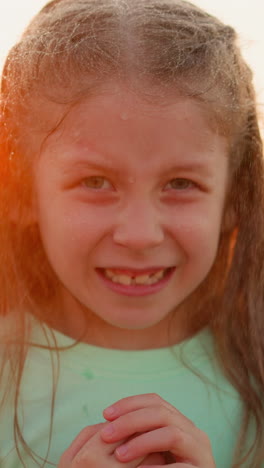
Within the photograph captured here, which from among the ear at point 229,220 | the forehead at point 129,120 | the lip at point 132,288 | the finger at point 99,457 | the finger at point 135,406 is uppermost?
the forehead at point 129,120

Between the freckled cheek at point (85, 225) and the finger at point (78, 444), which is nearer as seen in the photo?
the finger at point (78, 444)

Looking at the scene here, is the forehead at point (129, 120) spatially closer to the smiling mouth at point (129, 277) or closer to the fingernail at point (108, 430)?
the smiling mouth at point (129, 277)

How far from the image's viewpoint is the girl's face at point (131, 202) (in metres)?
1.62

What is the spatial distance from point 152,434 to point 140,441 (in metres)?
0.03

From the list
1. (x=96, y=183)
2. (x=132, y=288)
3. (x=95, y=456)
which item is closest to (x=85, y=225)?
(x=96, y=183)

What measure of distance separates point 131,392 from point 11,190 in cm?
68

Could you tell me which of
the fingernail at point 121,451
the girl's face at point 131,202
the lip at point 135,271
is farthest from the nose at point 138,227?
the fingernail at point 121,451

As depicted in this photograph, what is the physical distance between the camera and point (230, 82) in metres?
1.83

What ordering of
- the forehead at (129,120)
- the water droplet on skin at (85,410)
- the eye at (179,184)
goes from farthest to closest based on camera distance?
the water droplet on skin at (85,410)
the eye at (179,184)
the forehead at (129,120)

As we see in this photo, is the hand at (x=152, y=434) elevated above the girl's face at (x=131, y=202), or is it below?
below

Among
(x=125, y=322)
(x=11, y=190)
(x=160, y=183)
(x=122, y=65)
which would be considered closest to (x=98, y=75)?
(x=122, y=65)

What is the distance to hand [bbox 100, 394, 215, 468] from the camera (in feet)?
4.84

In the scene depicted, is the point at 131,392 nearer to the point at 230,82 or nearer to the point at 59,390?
the point at 59,390

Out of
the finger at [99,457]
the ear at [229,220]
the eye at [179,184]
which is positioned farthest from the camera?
the ear at [229,220]
